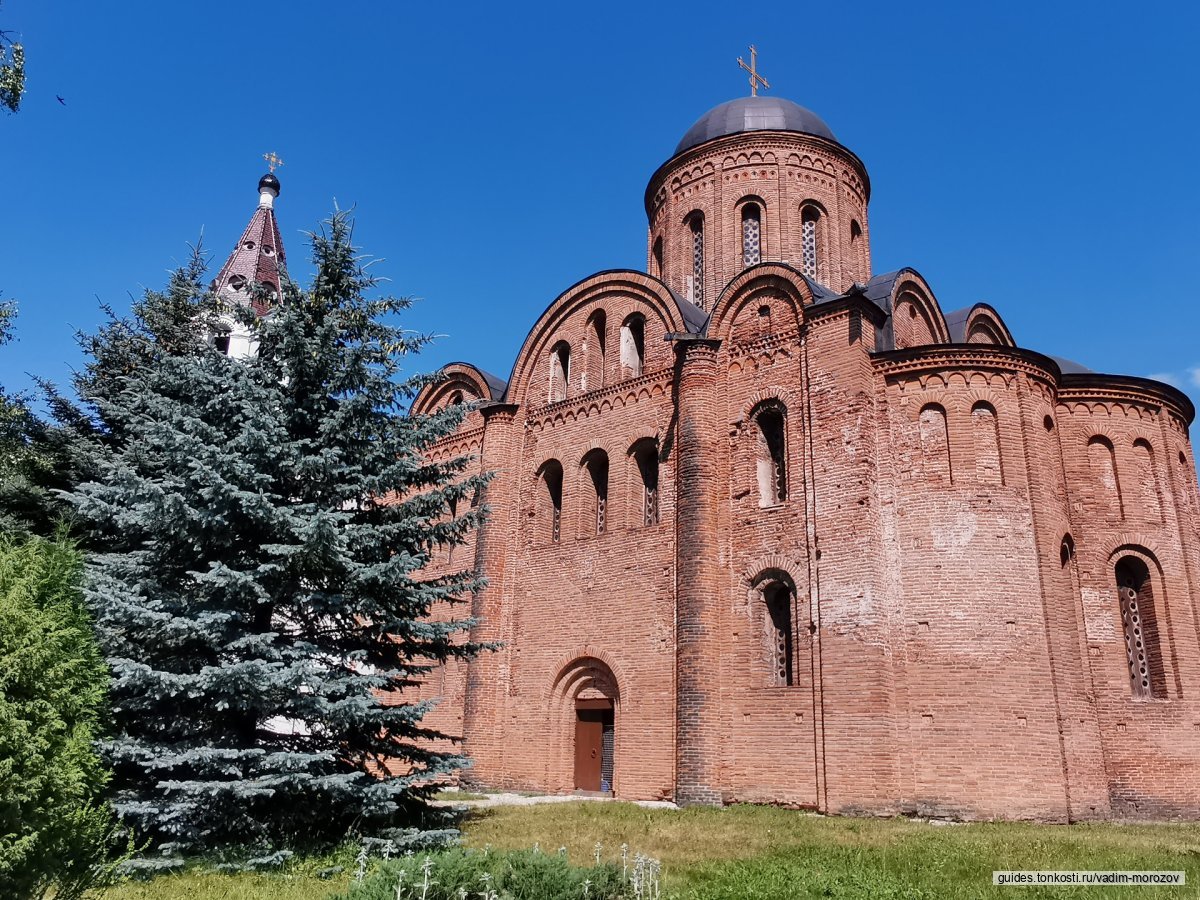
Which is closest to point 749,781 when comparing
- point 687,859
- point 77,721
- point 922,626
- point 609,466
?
point 922,626

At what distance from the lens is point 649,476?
671 inches

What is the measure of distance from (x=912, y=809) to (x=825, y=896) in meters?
6.66

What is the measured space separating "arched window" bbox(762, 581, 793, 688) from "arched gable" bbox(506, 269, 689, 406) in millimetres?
5271

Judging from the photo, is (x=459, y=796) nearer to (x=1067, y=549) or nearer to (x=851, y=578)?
(x=851, y=578)

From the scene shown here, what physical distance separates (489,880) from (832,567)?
8727 mm

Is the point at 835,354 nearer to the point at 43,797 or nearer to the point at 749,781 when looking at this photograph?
the point at 749,781

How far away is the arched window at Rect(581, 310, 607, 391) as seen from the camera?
723 inches

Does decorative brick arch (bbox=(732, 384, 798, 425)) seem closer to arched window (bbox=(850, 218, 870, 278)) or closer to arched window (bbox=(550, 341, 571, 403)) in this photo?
arched window (bbox=(550, 341, 571, 403))

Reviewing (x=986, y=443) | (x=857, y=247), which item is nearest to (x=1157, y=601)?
(x=986, y=443)

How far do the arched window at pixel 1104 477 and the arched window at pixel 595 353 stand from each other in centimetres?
916

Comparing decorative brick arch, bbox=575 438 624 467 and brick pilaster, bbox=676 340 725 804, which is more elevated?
decorative brick arch, bbox=575 438 624 467

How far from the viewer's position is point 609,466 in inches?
677

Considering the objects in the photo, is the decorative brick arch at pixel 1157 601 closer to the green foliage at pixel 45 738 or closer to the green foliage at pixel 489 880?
the green foliage at pixel 489 880

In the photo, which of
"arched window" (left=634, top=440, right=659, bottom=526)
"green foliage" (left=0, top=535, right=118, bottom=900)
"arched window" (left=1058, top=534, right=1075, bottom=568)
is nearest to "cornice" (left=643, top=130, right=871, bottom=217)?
"arched window" (left=634, top=440, right=659, bottom=526)
